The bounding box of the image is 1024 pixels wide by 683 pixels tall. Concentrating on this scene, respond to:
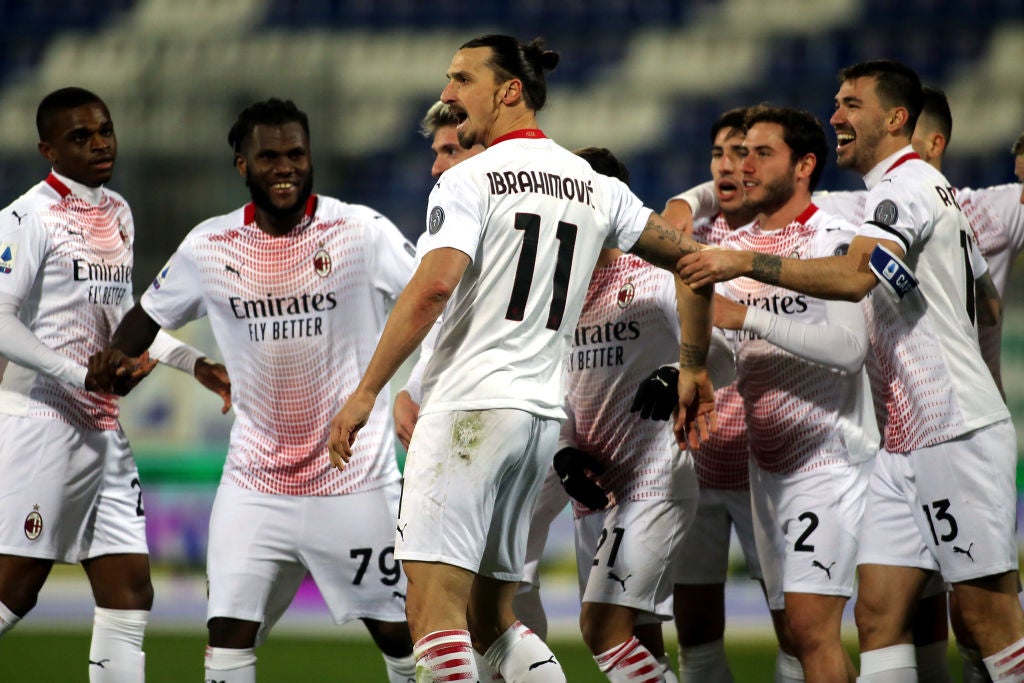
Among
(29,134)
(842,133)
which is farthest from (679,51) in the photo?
(842,133)

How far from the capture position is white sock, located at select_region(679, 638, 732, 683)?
5.30 meters

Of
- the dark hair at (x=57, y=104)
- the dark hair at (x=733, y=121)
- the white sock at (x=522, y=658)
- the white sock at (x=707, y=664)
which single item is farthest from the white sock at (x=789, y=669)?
the dark hair at (x=57, y=104)

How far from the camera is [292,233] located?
189 inches

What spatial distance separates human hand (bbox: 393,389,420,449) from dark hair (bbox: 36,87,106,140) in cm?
190

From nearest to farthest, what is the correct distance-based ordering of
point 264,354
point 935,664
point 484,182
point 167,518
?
1. point 484,182
2. point 264,354
3. point 935,664
4. point 167,518

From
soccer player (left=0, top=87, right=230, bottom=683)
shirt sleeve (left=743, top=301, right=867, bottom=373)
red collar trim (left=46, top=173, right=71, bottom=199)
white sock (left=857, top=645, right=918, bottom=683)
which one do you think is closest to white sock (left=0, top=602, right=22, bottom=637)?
soccer player (left=0, top=87, right=230, bottom=683)

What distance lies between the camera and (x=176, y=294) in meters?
4.81

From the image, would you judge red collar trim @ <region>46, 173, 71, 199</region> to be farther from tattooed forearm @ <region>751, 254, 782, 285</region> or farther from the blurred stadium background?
the blurred stadium background

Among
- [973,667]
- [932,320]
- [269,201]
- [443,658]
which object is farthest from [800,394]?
[269,201]

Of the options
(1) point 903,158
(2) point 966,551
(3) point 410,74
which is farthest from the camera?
(3) point 410,74

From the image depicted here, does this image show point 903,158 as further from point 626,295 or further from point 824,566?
point 824,566

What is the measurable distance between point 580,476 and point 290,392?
3.71 ft

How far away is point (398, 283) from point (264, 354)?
22.5 inches

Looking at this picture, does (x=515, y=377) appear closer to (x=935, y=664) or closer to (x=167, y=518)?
(x=935, y=664)
